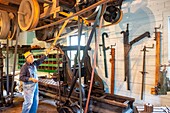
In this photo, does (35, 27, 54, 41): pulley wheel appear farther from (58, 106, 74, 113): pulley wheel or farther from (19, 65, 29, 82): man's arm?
(58, 106, 74, 113): pulley wheel

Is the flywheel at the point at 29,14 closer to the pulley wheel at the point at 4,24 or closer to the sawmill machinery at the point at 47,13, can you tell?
the sawmill machinery at the point at 47,13

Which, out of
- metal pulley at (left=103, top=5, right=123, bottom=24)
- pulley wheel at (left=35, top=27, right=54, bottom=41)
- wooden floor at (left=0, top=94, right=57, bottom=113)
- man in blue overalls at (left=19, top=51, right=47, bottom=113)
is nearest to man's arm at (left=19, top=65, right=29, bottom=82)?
man in blue overalls at (left=19, top=51, right=47, bottom=113)

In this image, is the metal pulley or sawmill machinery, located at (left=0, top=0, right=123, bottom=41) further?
the metal pulley

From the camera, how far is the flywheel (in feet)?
7.59

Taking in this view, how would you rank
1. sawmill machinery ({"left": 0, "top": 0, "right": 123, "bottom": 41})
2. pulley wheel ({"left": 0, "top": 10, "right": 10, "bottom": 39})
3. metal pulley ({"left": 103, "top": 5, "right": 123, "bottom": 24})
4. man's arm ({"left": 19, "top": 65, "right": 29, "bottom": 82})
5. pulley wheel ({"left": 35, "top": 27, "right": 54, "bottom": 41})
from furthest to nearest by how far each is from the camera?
pulley wheel ({"left": 35, "top": 27, "right": 54, "bottom": 41}), pulley wheel ({"left": 0, "top": 10, "right": 10, "bottom": 39}), metal pulley ({"left": 103, "top": 5, "right": 123, "bottom": 24}), man's arm ({"left": 19, "top": 65, "right": 29, "bottom": 82}), sawmill machinery ({"left": 0, "top": 0, "right": 123, "bottom": 41})

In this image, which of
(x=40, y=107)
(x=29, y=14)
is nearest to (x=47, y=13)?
(x=29, y=14)

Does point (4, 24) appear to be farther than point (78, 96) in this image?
Yes

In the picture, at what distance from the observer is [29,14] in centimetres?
250

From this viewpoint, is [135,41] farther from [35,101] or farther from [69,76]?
[35,101]

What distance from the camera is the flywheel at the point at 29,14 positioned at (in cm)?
231

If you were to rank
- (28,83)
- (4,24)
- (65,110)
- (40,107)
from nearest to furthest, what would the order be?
(65,110), (28,83), (4,24), (40,107)

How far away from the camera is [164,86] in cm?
201

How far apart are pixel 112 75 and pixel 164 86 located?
2.21m

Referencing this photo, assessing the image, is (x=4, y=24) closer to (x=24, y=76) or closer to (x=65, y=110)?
(x=24, y=76)
